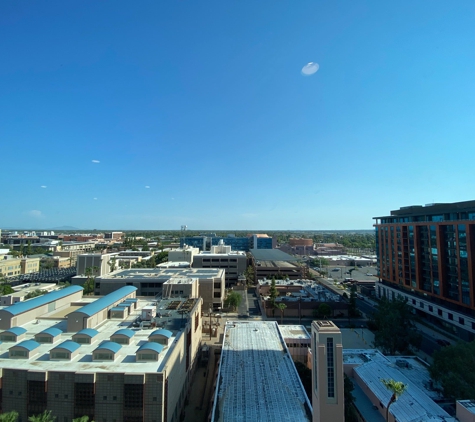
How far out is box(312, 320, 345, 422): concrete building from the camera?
47.2ft

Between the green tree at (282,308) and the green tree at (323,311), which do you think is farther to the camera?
the green tree at (323,311)

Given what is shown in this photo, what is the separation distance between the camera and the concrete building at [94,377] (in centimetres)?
1617

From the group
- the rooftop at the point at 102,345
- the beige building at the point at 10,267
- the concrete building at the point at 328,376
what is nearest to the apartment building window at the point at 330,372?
the concrete building at the point at 328,376

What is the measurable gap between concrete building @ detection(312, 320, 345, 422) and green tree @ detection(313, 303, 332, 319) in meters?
28.5

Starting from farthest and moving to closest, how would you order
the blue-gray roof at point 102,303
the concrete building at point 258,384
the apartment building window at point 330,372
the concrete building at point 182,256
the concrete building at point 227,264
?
the concrete building at point 182,256
the concrete building at point 227,264
the blue-gray roof at point 102,303
the concrete building at point 258,384
the apartment building window at point 330,372

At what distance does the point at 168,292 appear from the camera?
37.7m

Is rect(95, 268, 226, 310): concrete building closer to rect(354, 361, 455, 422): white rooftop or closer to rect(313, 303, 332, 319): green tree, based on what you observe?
rect(313, 303, 332, 319): green tree

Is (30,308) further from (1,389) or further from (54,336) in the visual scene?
(1,389)

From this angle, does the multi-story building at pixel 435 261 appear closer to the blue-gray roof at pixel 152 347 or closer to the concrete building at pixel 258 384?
the concrete building at pixel 258 384

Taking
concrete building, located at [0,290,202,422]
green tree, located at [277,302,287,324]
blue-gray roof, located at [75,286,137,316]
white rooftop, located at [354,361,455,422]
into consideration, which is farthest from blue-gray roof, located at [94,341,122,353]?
green tree, located at [277,302,287,324]

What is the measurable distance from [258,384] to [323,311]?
25287 mm

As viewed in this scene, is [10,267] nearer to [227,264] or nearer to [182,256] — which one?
[182,256]

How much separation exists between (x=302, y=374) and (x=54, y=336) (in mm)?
19360

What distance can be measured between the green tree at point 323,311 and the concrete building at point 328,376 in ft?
93.6
